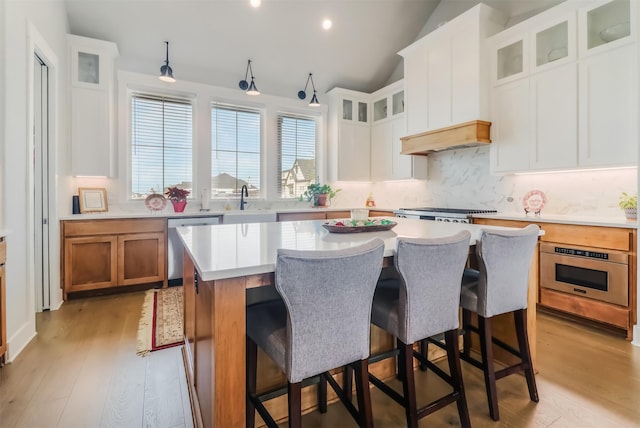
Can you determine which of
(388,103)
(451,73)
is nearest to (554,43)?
(451,73)

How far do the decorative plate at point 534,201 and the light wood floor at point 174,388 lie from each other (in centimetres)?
133

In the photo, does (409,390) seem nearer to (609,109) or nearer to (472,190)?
(609,109)

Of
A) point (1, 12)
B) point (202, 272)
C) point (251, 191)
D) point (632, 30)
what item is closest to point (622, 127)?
point (632, 30)

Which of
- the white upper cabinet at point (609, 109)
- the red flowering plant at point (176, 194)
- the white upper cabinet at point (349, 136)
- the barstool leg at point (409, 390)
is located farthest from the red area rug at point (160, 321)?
the white upper cabinet at point (609, 109)

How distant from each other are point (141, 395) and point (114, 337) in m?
0.93

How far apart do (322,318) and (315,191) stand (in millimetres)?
3965

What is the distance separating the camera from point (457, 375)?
4.83 feet

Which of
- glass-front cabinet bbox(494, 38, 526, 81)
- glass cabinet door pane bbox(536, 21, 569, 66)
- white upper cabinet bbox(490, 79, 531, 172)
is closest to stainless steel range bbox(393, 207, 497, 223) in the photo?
white upper cabinet bbox(490, 79, 531, 172)

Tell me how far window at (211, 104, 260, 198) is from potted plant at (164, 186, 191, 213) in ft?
1.88

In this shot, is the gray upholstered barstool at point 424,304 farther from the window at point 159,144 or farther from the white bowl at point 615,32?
the window at point 159,144

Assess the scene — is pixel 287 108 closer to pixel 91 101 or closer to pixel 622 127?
pixel 91 101

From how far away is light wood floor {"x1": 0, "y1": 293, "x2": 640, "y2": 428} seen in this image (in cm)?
155

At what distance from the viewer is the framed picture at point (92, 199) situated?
3.62 meters

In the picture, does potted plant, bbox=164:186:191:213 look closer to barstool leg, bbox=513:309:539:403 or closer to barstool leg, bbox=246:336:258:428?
barstool leg, bbox=246:336:258:428
